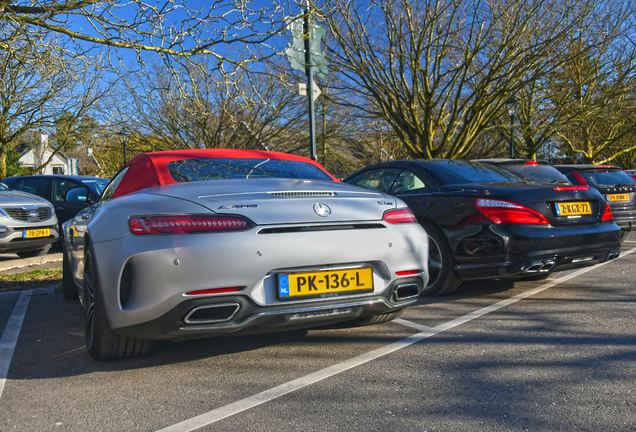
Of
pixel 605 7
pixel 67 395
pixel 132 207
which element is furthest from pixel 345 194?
pixel 605 7

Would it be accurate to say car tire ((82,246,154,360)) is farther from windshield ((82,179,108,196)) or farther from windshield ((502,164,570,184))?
windshield ((82,179,108,196))

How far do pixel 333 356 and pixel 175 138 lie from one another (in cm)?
2172

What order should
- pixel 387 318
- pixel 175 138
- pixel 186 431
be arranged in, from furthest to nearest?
pixel 175 138 → pixel 387 318 → pixel 186 431

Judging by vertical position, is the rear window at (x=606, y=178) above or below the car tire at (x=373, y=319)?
above

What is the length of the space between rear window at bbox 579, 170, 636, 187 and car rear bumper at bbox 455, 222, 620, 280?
4.27 m

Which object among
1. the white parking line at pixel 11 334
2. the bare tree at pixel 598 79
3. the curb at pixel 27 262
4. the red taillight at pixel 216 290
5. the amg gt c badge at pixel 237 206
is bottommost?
the curb at pixel 27 262

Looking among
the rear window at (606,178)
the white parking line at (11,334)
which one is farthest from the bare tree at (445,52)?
the white parking line at (11,334)

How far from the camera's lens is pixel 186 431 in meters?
2.29

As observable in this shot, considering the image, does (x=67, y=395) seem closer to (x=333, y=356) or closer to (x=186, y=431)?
(x=186, y=431)

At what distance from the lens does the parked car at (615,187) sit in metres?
7.91

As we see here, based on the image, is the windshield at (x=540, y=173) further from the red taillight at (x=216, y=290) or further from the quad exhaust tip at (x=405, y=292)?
the red taillight at (x=216, y=290)

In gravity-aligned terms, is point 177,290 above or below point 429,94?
below

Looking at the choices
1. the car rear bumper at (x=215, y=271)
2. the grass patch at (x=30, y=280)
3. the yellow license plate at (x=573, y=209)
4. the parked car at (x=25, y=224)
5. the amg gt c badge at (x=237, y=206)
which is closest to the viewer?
the car rear bumper at (x=215, y=271)

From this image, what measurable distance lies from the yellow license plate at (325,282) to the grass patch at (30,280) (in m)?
4.33
